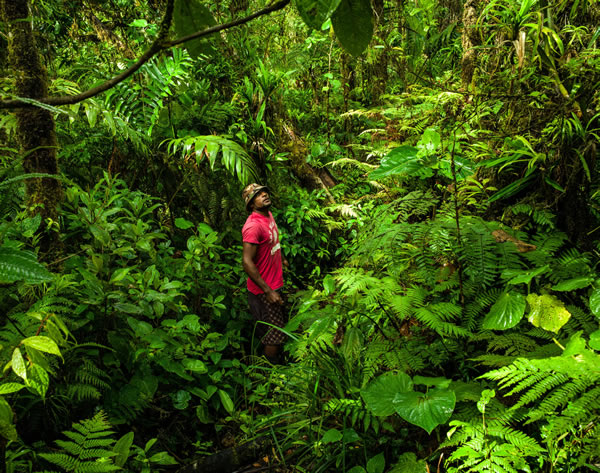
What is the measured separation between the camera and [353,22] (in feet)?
2.02

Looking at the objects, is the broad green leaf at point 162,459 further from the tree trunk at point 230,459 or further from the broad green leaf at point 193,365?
the broad green leaf at point 193,365

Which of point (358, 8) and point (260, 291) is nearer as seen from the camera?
point (358, 8)

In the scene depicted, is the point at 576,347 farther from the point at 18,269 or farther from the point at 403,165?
the point at 18,269

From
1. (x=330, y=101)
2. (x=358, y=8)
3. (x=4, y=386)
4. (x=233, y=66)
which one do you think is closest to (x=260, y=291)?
(x=4, y=386)

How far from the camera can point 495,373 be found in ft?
4.25

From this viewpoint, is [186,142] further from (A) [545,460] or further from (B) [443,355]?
(A) [545,460]

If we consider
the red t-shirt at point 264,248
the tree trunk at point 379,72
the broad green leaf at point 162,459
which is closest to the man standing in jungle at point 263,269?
the red t-shirt at point 264,248

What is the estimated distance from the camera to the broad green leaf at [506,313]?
1492 mm

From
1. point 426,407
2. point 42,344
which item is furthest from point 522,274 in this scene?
point 42,344

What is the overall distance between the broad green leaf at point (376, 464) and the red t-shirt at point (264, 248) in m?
2.14

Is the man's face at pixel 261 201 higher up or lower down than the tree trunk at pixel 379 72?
lower down

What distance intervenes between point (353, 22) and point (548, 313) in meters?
1.42

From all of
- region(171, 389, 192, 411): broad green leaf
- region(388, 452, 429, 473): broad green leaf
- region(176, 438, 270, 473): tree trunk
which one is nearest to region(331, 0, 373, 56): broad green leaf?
region(388, 452, 429, 473): broad green leaf

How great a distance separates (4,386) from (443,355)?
70.0 inches
